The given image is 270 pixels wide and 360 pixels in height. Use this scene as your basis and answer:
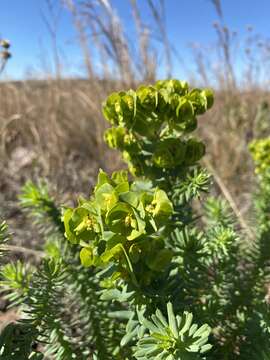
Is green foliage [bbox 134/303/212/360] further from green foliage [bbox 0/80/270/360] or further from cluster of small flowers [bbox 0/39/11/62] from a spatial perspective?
cluster of small flowers [bbox 0/39/11/62]

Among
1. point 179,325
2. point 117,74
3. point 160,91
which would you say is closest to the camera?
point 179,325

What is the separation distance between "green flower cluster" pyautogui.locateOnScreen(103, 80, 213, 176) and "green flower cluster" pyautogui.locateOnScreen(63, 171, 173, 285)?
279mm

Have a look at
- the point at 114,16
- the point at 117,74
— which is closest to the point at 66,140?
the point at 117,74

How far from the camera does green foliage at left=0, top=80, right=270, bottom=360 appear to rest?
894 mm

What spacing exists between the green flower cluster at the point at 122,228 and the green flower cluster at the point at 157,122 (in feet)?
0.92

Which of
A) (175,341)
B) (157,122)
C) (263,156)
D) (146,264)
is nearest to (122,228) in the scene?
(146,264)

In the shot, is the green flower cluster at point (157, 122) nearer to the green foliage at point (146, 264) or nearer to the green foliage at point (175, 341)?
the green foliage at point (146, 264)

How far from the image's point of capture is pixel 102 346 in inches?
50.4

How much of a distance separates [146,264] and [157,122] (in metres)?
0.46

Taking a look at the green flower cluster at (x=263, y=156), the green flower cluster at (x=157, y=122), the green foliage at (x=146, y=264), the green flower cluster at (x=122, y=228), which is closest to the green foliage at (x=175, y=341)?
the green foliage at (x=146, y=264)

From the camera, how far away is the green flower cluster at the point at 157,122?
1159 mm

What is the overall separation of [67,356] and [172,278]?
0.38m

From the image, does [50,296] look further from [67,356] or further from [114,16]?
[114,16]

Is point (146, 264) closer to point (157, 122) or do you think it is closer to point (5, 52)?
point (157, 122)
